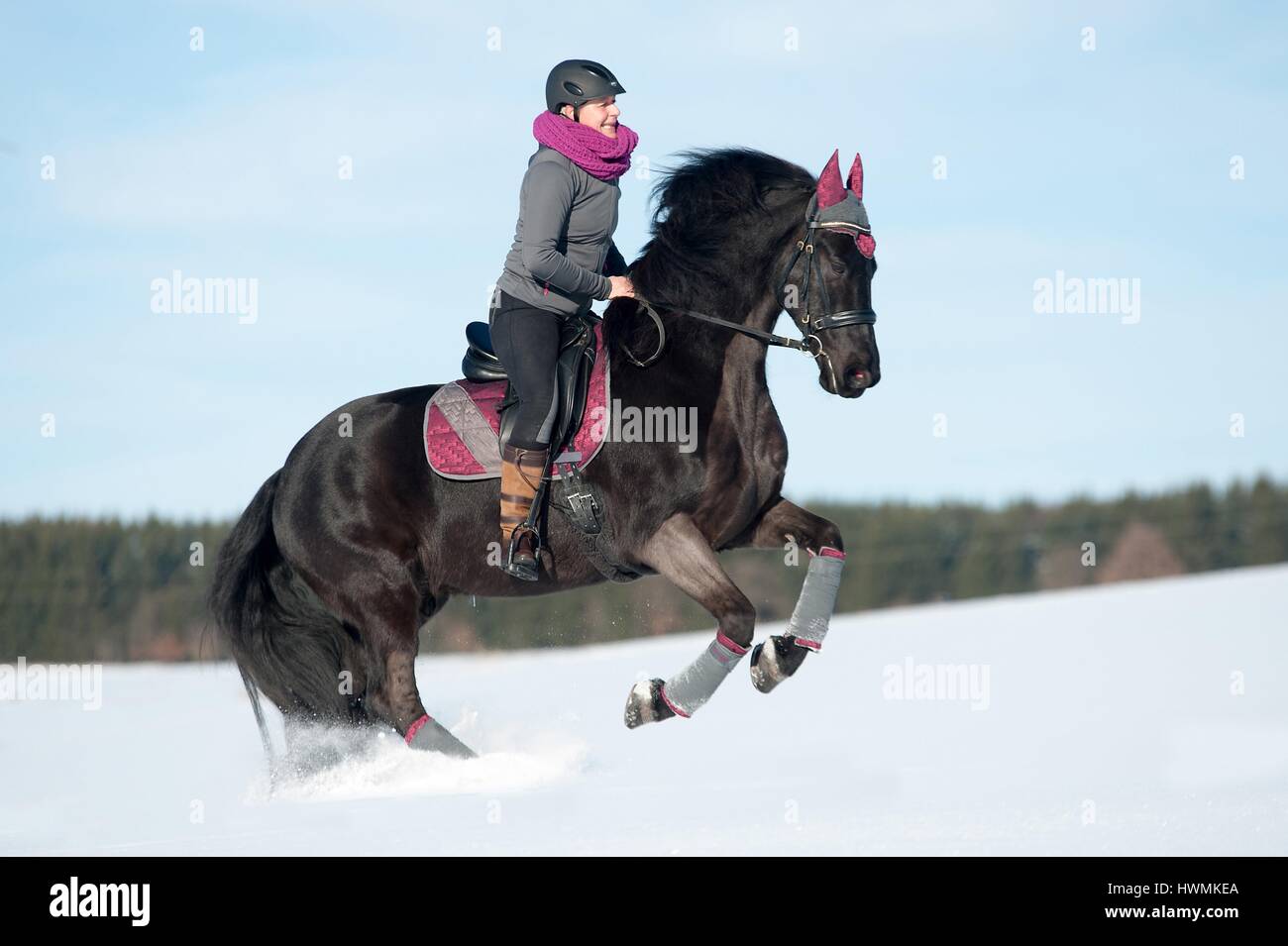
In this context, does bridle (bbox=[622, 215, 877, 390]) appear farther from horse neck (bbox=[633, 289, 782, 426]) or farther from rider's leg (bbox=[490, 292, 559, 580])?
rider's leg (bbox=[490, 292, 559, 580])

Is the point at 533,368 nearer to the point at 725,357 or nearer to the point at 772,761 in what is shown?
the point at 725,357

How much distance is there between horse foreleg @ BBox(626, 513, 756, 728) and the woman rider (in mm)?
717

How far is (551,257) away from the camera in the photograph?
22.4ft

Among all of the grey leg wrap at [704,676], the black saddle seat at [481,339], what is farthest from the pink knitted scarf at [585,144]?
the grey leg wrap at [704,676]

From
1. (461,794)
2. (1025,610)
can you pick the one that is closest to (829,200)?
(461,794)

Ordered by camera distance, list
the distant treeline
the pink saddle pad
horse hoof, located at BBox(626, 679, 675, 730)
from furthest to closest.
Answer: the distant treeline < the pink saddle pad < horse hoof, located at BBox(626, 679, 675, 730)

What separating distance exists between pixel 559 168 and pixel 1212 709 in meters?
7.00

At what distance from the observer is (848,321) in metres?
6.75

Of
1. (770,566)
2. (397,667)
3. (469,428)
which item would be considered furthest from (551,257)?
(770,566)

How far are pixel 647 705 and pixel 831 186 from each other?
2.74 metres

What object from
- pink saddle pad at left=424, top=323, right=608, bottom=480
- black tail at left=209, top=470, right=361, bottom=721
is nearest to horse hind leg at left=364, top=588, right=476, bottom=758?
black tail at left=209, top=470, right=361, bottom=721

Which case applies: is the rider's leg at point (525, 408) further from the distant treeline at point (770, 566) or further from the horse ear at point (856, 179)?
the distant treeline at point (770, 566)

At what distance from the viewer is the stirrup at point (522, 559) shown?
23.3ft

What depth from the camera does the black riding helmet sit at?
22.5 ft
